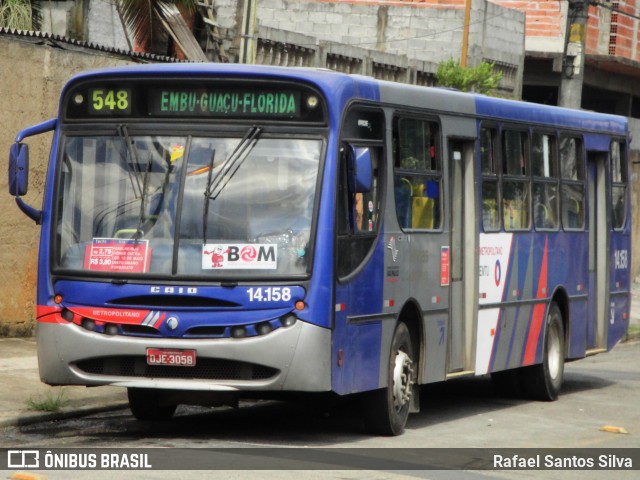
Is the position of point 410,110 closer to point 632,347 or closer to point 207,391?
point 207,391

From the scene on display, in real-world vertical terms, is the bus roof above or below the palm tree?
below

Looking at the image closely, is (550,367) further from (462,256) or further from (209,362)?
(209,362)

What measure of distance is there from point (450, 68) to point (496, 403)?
46.3 ft

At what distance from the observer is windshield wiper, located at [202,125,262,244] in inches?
408

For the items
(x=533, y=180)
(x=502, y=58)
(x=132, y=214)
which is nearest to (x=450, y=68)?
(x=502, y=58)

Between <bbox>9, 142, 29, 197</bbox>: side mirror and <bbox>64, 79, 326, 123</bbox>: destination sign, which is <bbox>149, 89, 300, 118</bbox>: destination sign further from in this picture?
<bbox>9, 142, 29, 197</bbox>: side mirror

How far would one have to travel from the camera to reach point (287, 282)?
10.2 metres

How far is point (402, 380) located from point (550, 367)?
399 centimetres

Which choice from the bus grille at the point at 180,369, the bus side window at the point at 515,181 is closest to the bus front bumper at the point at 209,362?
the bus grille at the point at 180,369

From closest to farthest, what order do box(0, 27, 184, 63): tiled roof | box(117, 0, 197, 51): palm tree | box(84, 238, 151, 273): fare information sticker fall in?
1. box(84, 238, 151, 273): fare information sticker
2. box(0, 27, 184, 63): tiled roof
3. box(117, 0, 197, 51): palm tree

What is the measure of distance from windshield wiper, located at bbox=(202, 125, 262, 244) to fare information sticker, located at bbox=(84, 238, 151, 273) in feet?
1.59

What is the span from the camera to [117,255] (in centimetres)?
1048

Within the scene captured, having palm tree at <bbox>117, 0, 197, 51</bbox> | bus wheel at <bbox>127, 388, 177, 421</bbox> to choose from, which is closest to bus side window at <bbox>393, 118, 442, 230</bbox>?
bus wheel at <bbox>127, 388, 177, 421</bbox>

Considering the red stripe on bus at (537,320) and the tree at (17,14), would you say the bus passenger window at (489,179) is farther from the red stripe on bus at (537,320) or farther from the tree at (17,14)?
the tree at (17,14)
